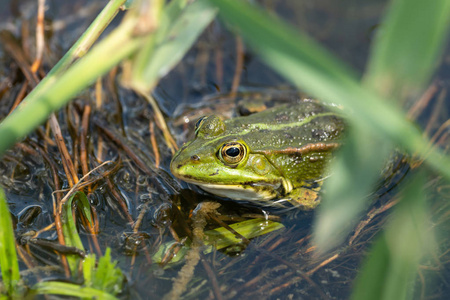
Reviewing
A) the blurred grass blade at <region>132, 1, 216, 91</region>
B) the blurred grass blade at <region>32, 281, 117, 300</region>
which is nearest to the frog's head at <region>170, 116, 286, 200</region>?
the blurred grass blade at <region>32, 281, 117, 300</region>

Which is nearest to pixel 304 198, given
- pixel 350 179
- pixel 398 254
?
pixel 398 254

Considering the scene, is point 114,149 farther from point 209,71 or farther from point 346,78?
point 346,78

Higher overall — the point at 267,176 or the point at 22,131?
the point at 22,131

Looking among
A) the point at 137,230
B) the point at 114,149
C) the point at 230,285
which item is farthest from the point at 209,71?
the point at 230,285

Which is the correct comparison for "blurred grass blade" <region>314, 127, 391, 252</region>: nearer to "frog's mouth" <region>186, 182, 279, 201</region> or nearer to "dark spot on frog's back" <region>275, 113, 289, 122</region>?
"frog's mouth" <region>186, 182, 279, 201</region>

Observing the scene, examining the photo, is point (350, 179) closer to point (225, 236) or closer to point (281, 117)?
point (225, 236)

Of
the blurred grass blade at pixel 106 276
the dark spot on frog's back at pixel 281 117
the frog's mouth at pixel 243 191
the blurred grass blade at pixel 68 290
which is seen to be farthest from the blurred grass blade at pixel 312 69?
the dark spot on frog's back at pixel 281 117
